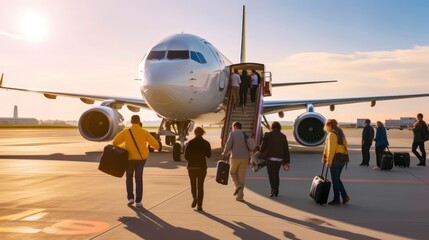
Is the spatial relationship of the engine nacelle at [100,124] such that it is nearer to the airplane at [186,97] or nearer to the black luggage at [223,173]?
the airplane at [186,97]

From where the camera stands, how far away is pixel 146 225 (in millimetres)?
5859

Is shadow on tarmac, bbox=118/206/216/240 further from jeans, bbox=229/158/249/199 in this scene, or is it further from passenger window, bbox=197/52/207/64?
passenger window, bbox=197/52/207/64

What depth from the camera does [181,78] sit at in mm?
13734

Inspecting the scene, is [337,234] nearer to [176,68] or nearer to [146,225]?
[146,225]

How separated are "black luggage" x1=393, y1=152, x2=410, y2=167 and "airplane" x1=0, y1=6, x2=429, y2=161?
15.2 ft

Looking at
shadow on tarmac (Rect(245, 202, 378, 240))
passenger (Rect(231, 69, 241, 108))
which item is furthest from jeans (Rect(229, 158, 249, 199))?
passenger (Rect(231, 69, 241, 108))

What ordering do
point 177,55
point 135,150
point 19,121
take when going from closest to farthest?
point 135,150
point 177,55
point 19,121

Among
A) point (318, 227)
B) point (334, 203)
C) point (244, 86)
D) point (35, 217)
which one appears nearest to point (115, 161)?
point (35, 217)

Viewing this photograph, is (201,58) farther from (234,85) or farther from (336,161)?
(336,161)

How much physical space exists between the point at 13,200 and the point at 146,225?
307 cm

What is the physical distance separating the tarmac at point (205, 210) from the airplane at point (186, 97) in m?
3.65

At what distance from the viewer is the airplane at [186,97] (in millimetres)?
13727

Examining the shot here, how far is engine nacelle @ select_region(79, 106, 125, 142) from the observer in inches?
717

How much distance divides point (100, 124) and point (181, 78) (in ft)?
22.6
